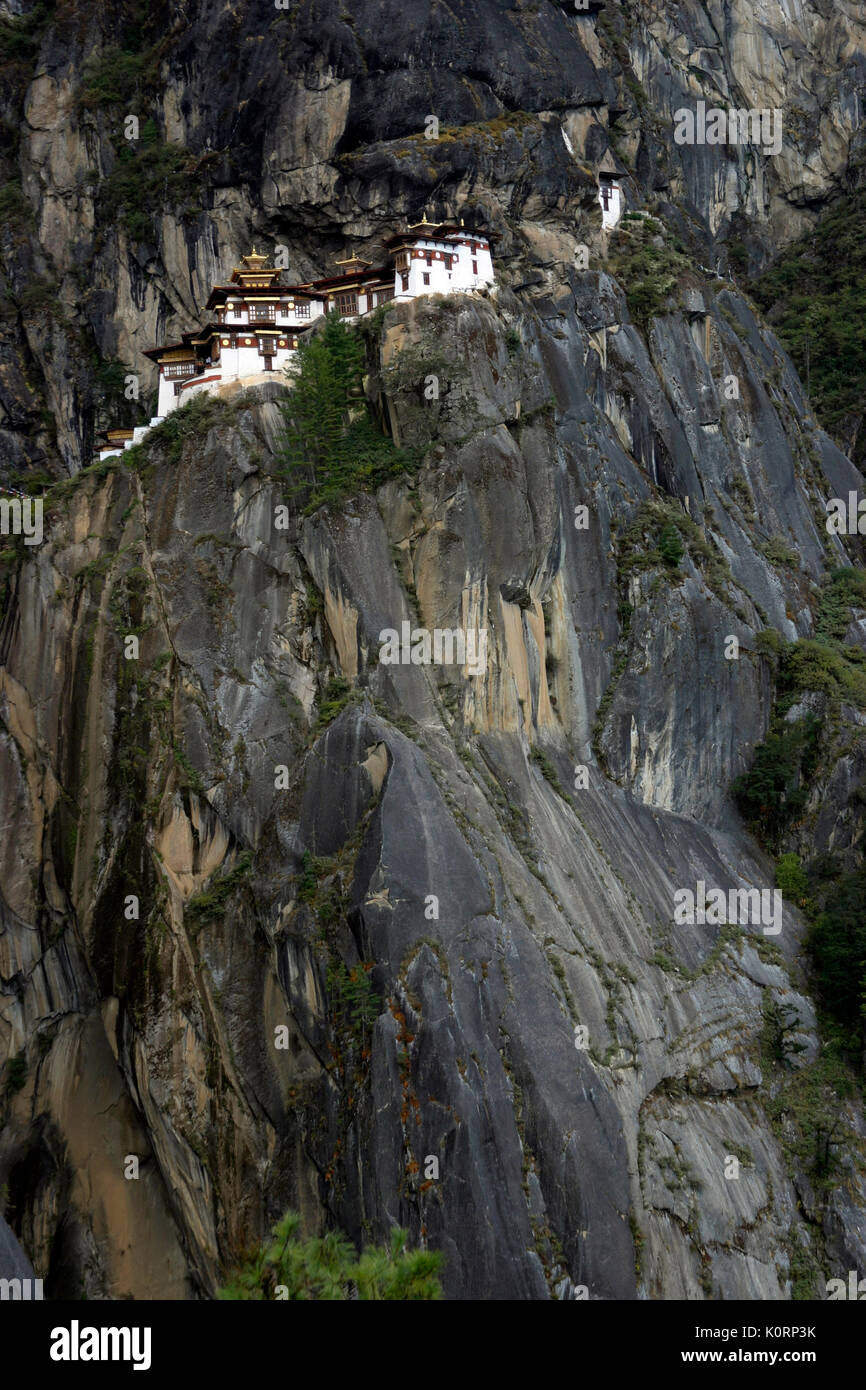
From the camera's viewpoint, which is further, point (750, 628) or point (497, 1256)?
point (750, 628)

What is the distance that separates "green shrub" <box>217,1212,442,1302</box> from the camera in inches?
930

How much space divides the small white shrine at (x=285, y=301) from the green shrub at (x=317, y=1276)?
3635 centimetres

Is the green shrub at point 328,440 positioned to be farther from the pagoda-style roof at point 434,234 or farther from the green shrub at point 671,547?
the green shrub at point 671,547

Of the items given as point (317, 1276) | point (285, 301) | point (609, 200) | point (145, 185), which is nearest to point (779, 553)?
point (609, 200)

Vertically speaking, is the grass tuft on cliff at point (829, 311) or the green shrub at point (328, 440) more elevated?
the grass tuft on cliff at point (829, 311)

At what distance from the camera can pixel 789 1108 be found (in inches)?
1852

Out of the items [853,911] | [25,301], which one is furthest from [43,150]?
[853,911]

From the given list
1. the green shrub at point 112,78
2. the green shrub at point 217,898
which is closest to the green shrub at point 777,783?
the green shrub at point 217,898

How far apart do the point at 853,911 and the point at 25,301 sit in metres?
47.6

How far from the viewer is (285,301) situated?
56.2 m

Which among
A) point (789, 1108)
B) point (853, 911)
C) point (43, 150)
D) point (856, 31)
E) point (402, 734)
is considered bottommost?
point (789, 1108)

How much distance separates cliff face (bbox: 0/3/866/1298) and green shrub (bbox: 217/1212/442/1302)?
45.2ft

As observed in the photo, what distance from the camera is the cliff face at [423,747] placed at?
4188 centimetres

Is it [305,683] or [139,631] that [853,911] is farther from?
[139,631]
